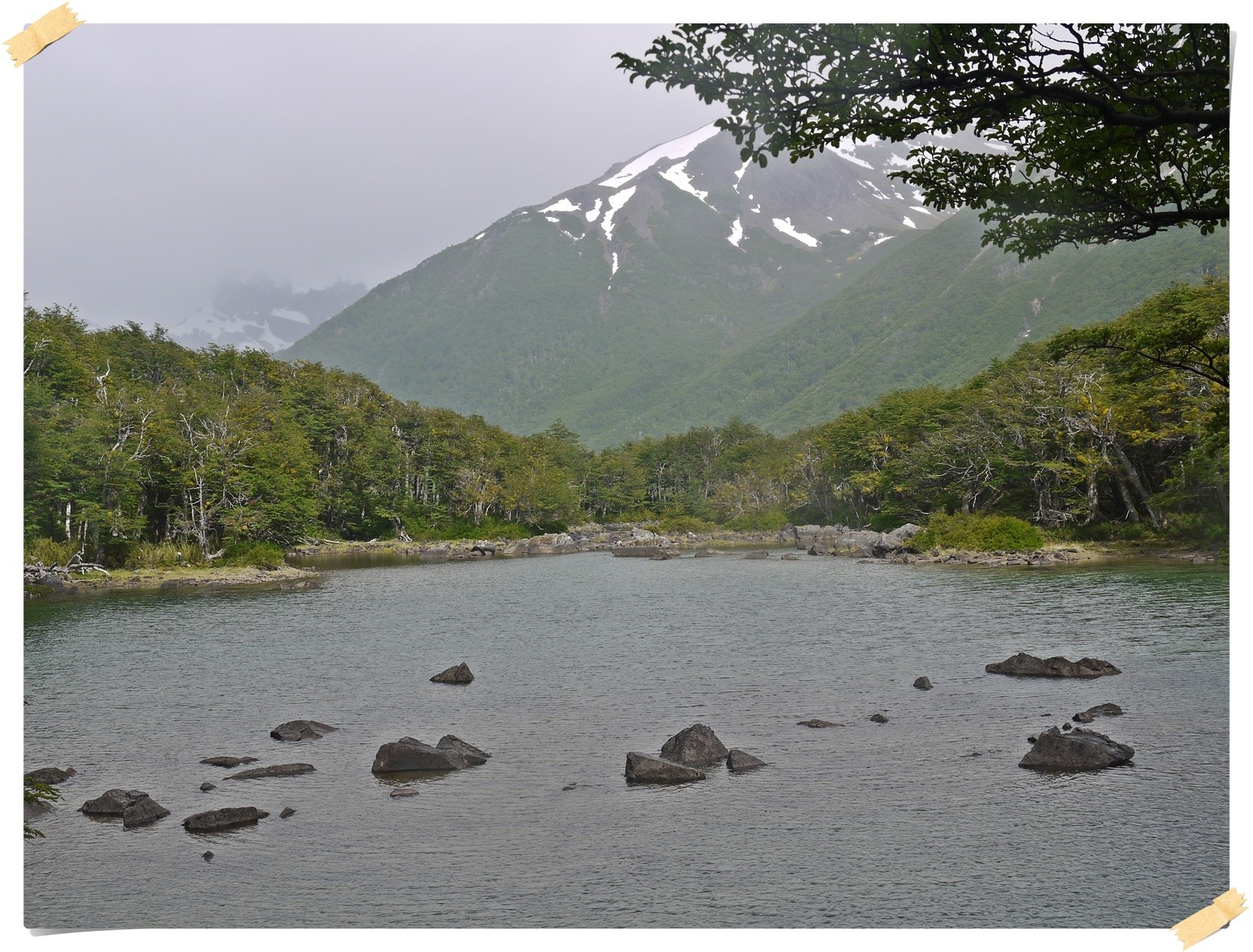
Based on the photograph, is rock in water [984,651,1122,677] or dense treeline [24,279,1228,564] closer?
rock in water [984,651,1122,677]

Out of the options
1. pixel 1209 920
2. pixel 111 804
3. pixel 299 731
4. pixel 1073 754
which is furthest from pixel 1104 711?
pixel 111 804

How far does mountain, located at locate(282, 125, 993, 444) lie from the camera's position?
56.9ft

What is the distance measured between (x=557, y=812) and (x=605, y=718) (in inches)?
192

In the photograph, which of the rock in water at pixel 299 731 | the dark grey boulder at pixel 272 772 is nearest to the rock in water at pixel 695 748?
the dark grey boulder at pixel 272 772

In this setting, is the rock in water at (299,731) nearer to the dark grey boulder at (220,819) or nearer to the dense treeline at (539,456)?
→ the dark grey boulder at (220,819)

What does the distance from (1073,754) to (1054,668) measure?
22.1 feet

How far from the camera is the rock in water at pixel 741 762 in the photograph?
12602 millimetres

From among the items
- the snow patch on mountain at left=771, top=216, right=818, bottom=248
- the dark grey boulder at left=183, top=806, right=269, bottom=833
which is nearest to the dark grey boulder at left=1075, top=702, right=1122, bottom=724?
the dark grey boulder at left=183, top=806, right=269, bottom=833

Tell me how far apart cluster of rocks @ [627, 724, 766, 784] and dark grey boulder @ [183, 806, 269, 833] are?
15.7ft

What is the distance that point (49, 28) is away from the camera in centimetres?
667

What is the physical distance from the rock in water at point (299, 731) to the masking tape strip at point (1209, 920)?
12.4 metres

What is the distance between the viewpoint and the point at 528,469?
3595 inches

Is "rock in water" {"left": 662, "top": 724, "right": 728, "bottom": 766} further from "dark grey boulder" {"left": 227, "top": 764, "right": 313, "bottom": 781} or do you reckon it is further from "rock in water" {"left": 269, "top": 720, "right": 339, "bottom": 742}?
"rock in water" {"left": 269, "top": 720, "right": 339, "bottom": 742}

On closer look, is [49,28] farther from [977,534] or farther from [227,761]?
[977,534]
